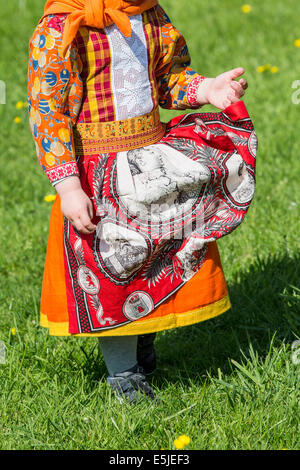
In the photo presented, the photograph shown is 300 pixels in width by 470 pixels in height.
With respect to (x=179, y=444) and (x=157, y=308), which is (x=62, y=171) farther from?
(x=179, y=444)

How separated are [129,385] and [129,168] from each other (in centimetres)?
77

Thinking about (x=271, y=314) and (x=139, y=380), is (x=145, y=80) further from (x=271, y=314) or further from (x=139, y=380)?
(x=271, y=314)

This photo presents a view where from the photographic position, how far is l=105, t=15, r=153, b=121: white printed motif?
81.4 inches

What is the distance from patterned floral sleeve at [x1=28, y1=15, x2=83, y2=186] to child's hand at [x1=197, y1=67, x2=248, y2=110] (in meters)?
0.45

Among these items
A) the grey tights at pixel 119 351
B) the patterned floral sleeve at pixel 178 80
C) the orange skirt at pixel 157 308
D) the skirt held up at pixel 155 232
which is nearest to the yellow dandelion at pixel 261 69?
the patterned floral sleeve at pixel 178 80

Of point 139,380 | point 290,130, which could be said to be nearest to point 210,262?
point 139,380

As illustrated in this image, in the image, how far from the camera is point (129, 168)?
2092 mm

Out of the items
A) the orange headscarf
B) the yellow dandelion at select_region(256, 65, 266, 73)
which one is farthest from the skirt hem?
the yellow dandelion at select_region(256, 65, 266, 73)

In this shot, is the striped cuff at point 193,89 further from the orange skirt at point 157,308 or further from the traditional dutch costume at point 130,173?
the orange skirt at point 157,308

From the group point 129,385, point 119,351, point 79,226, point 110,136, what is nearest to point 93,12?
point 110,136

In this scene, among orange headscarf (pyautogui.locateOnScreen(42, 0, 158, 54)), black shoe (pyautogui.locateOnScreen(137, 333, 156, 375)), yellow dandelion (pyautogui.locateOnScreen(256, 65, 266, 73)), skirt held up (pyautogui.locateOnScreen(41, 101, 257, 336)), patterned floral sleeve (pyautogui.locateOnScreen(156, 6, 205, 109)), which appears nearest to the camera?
orange headscarf (pyautogui.locateOnScreen(42, 0, 158, 54))

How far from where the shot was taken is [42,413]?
230cm

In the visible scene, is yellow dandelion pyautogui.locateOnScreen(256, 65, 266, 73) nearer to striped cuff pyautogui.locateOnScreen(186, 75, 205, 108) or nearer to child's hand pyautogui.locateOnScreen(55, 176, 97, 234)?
striped cuff pyautogui.locateOnScreen(186, 75, 205, 108)

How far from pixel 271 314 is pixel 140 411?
0.83 metres
